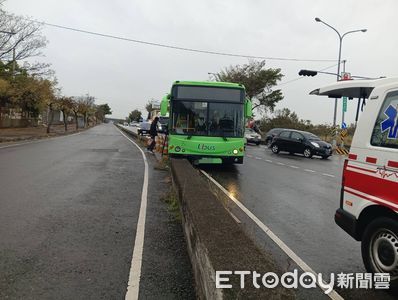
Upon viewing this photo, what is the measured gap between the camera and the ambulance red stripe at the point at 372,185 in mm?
4270

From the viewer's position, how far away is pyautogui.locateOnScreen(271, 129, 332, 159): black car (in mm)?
25797

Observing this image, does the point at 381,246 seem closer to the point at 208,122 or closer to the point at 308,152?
the point at 208,122

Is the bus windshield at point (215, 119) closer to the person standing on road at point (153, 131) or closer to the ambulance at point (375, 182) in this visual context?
the person standing on road at point (153, 131)

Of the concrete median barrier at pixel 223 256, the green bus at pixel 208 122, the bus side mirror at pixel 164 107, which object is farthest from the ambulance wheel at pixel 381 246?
the bus side mirror at pixel 164 107

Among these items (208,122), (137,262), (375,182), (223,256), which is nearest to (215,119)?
(208,122)

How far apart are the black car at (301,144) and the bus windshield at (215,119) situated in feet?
42.3

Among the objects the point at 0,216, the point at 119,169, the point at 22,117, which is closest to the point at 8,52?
the point at 22,117

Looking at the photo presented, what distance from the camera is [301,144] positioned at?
2650cm

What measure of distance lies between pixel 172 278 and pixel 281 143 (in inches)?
939

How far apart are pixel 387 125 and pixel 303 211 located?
4.39 m

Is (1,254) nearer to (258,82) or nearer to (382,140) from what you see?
(382,140)

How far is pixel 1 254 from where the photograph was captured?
512 cm

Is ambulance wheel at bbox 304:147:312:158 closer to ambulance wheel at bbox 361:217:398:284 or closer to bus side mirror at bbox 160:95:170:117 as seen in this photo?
bus side mirror at bbox 160:95:170:117

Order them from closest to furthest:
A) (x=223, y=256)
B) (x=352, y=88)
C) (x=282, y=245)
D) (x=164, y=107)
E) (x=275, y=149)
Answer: (x=223, y=256) → (x=352, y=88) → (x=282, y=245) → (x=164, y=107) → (x=275, y=149)
